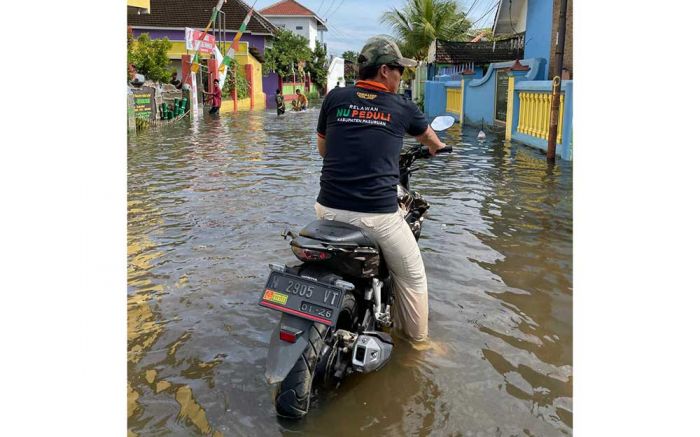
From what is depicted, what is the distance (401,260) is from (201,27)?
3573 cm

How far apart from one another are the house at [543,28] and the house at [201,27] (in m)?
16.0

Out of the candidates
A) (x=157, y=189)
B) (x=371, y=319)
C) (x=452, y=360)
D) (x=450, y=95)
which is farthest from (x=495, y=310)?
(x=450, y=95)

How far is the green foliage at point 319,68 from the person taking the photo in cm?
5247

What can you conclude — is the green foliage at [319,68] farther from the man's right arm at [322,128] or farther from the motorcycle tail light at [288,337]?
the motorcycle tail light at [288,337]

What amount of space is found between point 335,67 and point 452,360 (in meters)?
62.1

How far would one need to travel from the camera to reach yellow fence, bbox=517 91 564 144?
451 inches

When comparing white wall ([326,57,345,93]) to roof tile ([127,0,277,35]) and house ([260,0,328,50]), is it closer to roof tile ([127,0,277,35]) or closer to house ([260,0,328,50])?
house ([260,0,328,50])

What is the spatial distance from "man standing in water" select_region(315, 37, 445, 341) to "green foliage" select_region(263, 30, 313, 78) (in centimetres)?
3820

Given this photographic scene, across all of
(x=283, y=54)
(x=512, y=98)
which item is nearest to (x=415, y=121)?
(x=512, y=98)

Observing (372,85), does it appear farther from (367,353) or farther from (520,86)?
(520,86)

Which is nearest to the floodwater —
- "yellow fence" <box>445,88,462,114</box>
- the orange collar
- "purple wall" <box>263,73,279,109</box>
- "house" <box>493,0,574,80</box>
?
the orange collar

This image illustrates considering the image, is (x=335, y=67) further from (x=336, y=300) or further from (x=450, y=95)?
(x=336, y=300)

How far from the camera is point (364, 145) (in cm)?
311

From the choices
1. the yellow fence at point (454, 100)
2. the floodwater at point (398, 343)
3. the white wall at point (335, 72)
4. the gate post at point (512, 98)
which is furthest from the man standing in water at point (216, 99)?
the white wall at point (335, 72)
